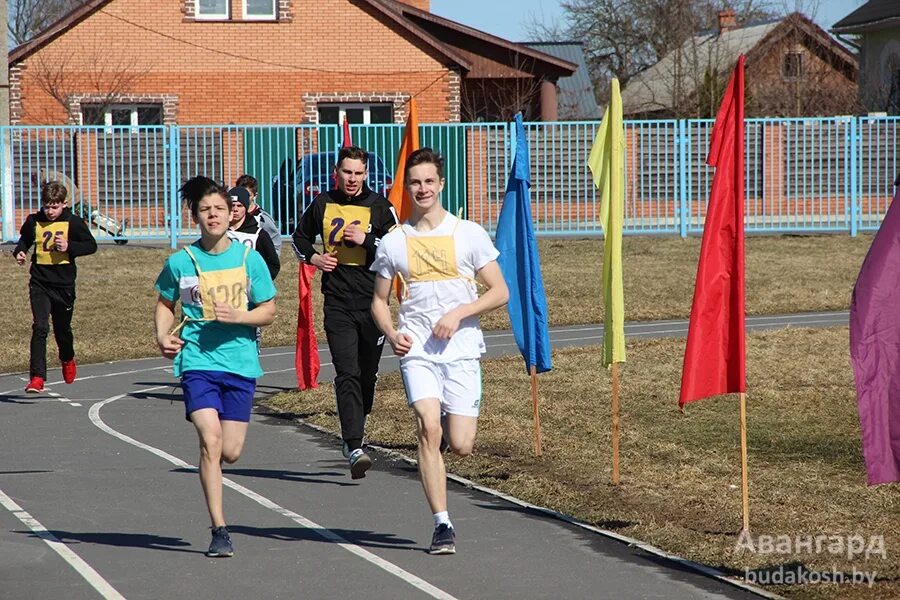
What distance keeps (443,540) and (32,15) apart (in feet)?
198

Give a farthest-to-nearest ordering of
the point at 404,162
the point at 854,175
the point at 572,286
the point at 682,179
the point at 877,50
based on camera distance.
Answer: the point at 877,50 → the point at 854,175 → the point at 682,179 → the point at 572,286 → the point at 404,162

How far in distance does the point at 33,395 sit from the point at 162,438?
325 cm

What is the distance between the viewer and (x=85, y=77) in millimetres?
37656

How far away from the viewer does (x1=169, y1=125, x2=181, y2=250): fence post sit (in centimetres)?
2877

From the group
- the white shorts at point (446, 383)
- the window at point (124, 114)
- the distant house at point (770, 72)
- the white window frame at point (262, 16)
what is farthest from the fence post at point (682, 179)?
the white shorts at point (446, 383)

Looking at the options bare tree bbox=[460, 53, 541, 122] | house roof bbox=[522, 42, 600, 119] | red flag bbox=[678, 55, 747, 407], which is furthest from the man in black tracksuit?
house roof bbox=[522, 42, 600, 119]

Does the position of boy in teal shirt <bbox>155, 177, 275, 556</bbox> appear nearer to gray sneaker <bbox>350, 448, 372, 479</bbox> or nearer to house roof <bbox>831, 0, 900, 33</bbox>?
gray sneaker <bbox>350, 448, 372, 479</bbox>

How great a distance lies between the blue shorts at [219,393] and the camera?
7.73m

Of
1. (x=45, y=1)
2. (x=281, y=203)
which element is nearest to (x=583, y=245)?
(x=281, y=203)

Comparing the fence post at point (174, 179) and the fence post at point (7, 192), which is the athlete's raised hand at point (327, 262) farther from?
the fence post at point (7, 192)

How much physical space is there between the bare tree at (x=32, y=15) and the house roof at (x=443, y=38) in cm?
2368

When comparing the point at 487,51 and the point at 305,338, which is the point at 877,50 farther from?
the point at 305,338

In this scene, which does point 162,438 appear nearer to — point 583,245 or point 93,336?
point 93,336

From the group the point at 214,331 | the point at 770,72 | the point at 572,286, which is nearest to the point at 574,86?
the point at 770,72
